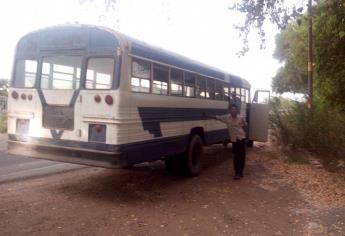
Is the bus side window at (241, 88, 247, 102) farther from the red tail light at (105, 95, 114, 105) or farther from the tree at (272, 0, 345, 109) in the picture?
the red tail light at (105, 95, 114, 105)

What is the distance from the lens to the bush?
1135 centimetres

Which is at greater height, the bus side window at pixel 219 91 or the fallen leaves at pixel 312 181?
the bus side window at pixel 219 91

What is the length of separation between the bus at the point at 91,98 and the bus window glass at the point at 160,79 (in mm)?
16

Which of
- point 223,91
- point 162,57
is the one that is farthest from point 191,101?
point 223,91

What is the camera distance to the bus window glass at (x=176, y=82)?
27.9 ft

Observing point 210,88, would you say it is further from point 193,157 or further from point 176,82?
point 176,82

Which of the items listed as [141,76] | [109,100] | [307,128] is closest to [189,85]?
[141,76]

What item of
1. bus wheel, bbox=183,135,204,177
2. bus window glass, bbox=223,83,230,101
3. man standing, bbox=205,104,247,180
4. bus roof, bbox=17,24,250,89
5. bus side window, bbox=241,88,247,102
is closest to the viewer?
bus roof, bbox=17,24,250,89

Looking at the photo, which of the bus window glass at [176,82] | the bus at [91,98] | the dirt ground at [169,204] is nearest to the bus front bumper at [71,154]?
the bus at [91,98]

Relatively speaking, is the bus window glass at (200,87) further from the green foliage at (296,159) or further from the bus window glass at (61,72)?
the bus window glass at (61,72)

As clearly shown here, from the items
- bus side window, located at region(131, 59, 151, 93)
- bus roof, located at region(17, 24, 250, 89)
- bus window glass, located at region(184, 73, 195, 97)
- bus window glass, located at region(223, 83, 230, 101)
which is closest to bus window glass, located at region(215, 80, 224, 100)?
bus window glass, located at region(223, 83, 230, 101)

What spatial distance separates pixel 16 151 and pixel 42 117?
0.83m

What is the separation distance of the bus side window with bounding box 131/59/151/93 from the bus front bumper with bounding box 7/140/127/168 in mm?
1177

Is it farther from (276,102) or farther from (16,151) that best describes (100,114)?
(276,102)
